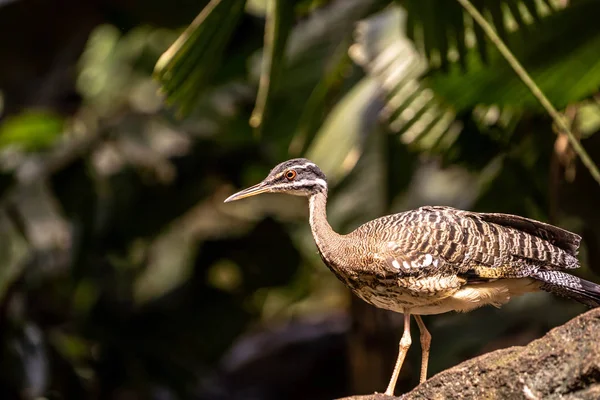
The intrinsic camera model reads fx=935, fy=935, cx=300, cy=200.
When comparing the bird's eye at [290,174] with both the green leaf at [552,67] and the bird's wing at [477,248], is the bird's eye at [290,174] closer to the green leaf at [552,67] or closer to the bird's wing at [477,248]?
the bird's wing at [477,248]

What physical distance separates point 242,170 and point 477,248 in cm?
439

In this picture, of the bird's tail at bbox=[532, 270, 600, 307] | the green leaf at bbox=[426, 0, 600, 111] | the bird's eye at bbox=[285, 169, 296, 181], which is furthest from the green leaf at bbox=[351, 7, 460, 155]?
the bird's tail at bbox=[532, 270, 600, 307]

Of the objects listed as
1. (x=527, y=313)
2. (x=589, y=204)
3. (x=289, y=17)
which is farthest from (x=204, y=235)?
(x=289, y=17)

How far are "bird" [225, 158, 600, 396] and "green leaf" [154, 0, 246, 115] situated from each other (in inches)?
34.4

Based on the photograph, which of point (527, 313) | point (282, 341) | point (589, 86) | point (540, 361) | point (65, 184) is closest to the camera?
point (540, 361)

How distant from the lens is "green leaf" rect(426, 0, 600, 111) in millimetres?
3646

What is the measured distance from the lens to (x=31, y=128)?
6.05 metres

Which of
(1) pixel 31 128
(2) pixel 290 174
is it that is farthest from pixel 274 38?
(1) pixel 31 128

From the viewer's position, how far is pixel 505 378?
105 inches

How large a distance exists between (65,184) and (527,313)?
10.9 feet

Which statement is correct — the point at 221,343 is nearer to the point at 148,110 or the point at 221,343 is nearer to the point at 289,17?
the point at 148,110

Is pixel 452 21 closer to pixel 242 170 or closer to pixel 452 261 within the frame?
pixel 452 261

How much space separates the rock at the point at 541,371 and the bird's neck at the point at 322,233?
2.11ft

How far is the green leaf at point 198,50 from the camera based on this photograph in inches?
132
